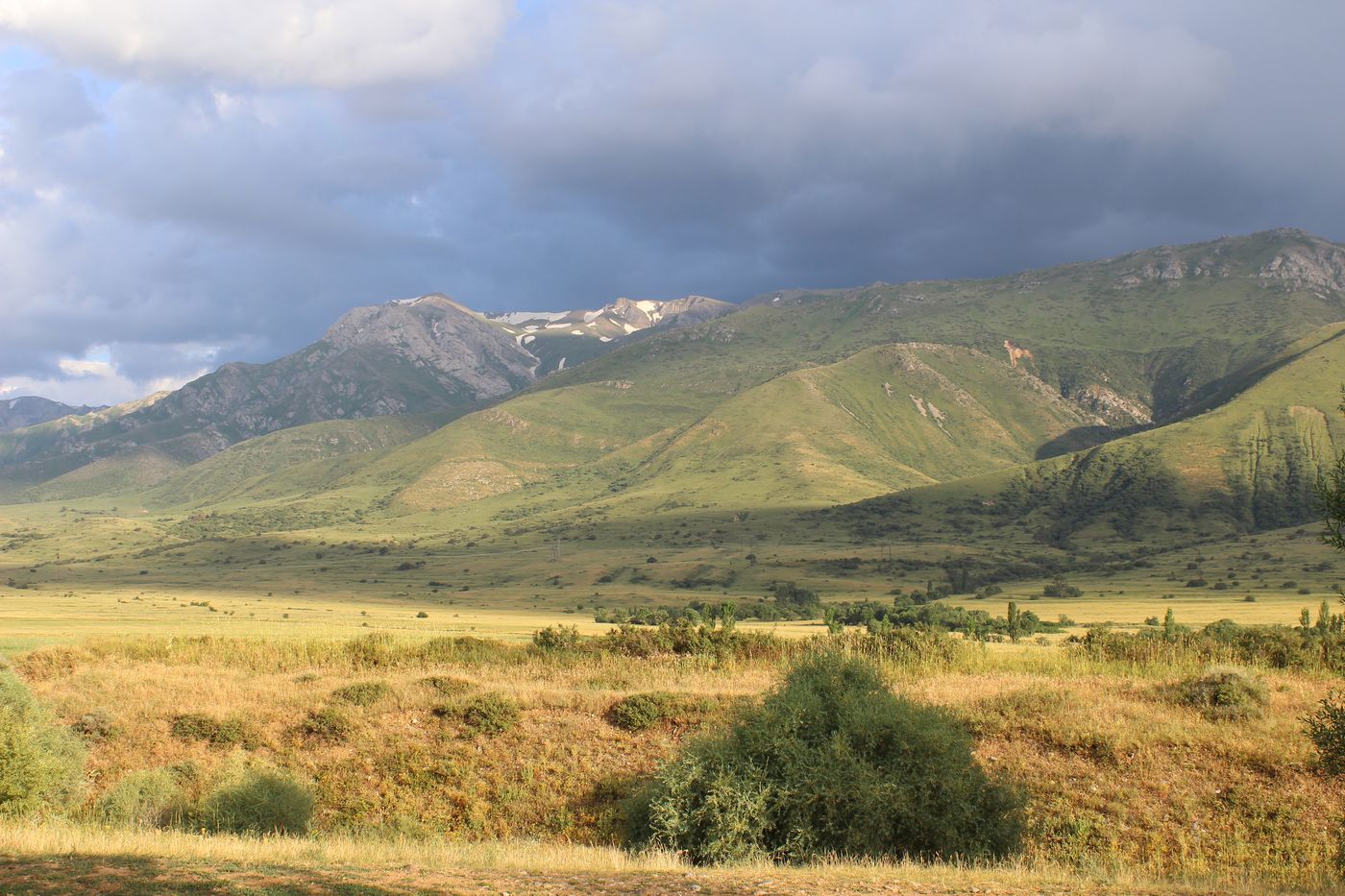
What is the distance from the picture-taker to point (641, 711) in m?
30.6

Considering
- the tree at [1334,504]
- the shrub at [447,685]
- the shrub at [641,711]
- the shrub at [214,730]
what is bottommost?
the shrub at [214,730]

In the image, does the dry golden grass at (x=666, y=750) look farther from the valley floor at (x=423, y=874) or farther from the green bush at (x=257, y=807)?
the green bush at (x=257, y=807)

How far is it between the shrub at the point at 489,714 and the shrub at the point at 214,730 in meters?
6.92

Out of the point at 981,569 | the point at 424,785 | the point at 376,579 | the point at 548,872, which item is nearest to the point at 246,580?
the point at 376,579

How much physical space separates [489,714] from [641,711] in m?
4.99

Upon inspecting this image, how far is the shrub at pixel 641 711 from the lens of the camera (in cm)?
3027

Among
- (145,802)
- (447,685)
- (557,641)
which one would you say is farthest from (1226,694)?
(145,802)

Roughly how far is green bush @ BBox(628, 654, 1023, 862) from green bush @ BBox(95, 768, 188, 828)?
1377cm

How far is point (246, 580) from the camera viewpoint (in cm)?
18788

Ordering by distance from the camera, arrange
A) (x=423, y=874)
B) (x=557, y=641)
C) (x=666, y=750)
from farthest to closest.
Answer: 1. (x=557, y=641)
2. (x=666, y=750)
3. (x=423, y=874)

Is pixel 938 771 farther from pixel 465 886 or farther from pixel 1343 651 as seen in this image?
pixel 1343 651

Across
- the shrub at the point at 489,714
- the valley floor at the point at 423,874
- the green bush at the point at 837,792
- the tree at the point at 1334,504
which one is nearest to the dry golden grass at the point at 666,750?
the shrub at the point at 489,714

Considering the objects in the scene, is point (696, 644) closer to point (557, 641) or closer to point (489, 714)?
point (557, 641)

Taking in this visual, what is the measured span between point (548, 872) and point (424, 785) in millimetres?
11583
